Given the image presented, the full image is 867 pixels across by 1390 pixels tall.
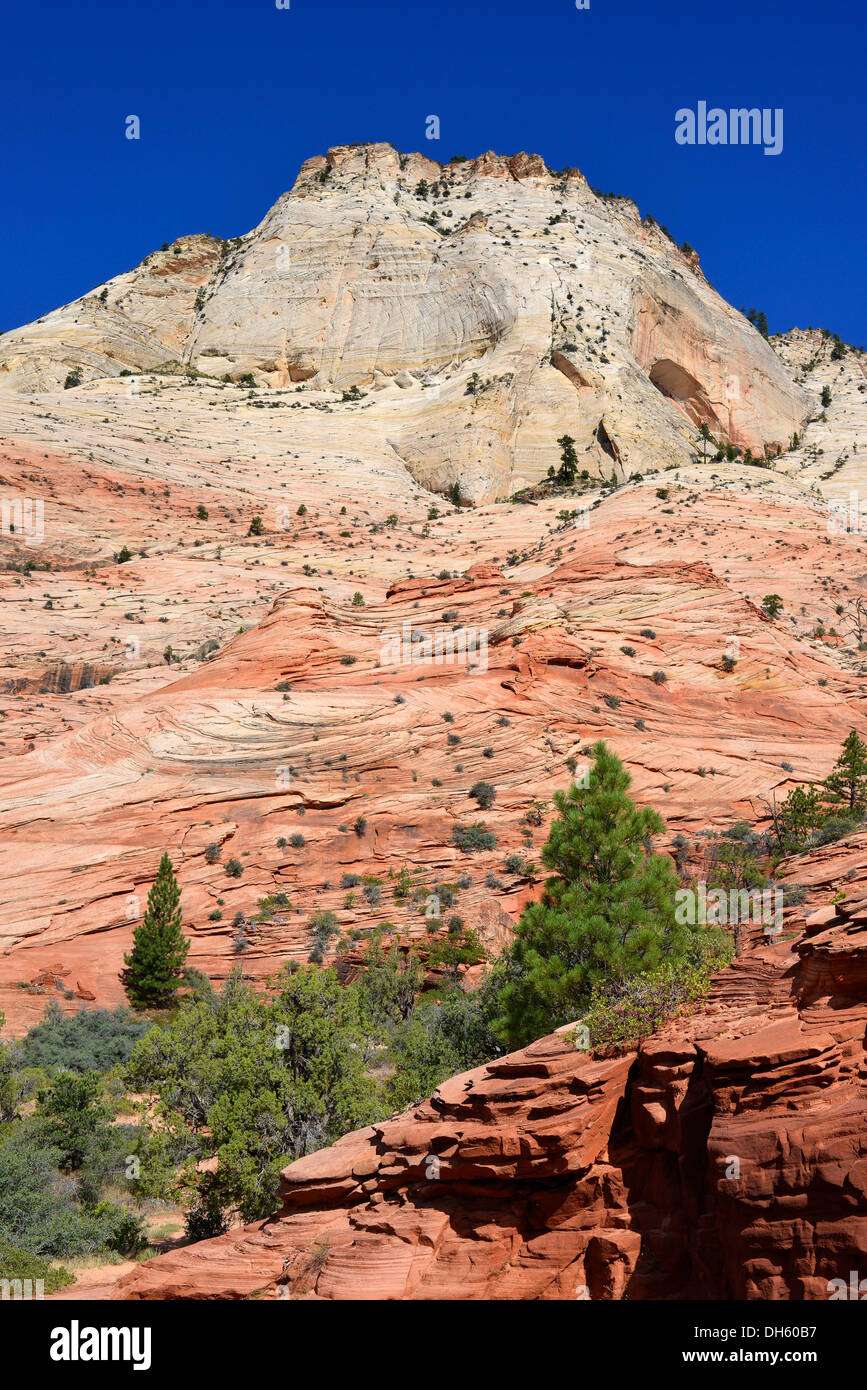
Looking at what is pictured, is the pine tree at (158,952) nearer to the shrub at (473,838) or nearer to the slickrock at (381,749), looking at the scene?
the slickrock at (381,749)

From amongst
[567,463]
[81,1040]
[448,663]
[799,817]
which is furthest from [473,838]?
[567,463]

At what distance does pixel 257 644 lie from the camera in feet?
118

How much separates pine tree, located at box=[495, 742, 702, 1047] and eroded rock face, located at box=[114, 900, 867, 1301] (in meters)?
3.63

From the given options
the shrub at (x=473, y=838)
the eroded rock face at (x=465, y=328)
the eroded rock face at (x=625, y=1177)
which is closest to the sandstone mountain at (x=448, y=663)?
the eroded rock face at (x=625, y=1177)

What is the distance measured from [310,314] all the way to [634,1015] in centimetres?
8371

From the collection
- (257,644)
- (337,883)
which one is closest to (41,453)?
(257,644)

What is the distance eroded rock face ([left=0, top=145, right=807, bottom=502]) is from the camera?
7275 centimetres

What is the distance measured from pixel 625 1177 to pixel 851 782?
20.9 meters

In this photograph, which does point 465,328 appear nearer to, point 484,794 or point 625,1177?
point 484,794

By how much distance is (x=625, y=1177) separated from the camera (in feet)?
29.0

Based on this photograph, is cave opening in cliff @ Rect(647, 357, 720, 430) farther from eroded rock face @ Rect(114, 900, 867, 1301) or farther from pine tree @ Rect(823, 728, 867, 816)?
eroded rock face @ Rect(114, 900, 867, 1301)

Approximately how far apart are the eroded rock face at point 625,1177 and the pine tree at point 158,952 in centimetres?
1413

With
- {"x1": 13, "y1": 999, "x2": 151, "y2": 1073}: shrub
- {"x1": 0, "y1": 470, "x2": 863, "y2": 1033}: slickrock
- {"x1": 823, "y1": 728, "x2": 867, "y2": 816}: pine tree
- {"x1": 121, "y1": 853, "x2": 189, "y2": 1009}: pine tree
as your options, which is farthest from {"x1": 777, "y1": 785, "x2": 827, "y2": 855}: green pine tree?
{"x1": 13, "y1": 999, "x2": 151, "y2": 1073}: shrub

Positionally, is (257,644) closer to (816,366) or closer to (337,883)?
(337,883)
